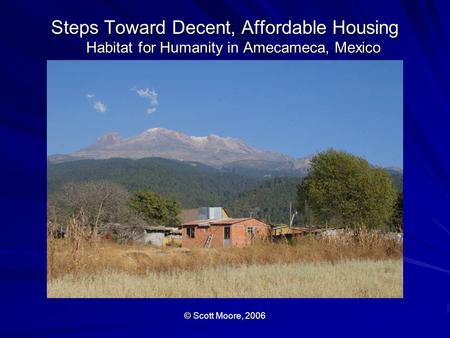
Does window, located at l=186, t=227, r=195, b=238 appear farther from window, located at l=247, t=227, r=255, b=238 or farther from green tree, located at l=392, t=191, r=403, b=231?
green tree, located at l=392, t=191, r=403, b=231

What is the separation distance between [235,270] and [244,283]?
87 cm

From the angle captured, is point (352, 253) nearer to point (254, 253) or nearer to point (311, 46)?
point (254, 253)

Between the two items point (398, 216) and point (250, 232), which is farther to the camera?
point (250, 232)

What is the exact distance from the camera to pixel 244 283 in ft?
20.9

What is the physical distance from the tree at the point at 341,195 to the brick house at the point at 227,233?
171cm

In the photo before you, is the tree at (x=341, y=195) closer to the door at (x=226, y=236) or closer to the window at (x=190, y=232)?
the door at (x=226, y=236)

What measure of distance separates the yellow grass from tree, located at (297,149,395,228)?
13.4 ft

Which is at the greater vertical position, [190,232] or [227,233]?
[227,233]

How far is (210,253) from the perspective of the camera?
8.70 meters

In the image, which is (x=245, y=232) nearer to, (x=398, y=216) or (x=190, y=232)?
(x=190, y=232)

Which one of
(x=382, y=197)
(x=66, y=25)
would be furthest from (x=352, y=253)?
(x=66, y=25)

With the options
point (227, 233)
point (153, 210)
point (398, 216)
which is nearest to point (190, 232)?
point (227, 233)

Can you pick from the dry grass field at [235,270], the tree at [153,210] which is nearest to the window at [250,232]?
the dry grass field at [235,270]

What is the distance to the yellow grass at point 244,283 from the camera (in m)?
5.83
